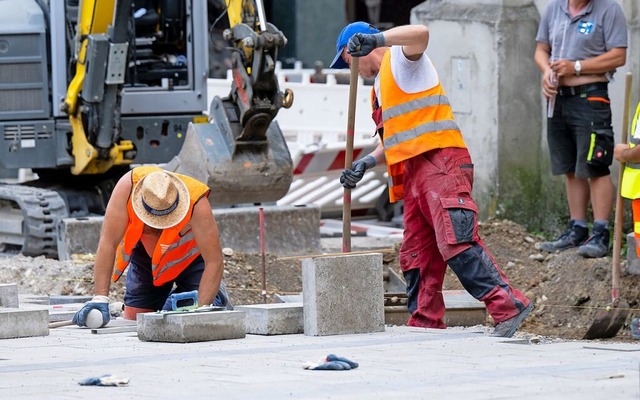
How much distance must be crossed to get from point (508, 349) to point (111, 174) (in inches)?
304

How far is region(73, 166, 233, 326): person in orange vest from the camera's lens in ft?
28.6

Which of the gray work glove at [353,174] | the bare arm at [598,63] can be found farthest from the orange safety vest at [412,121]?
the bare arm at [598,63]

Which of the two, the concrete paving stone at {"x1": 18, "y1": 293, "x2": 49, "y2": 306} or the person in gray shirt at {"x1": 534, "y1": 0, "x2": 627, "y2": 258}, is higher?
the person in gray shirt at {"x1": 534, "y1": 0, "x2": 627, "y2": 258}

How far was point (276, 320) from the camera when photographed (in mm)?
8836

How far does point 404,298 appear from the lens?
10.1m

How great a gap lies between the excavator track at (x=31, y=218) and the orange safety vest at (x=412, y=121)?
5668 mm

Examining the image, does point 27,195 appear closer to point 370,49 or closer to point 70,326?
point 70,326

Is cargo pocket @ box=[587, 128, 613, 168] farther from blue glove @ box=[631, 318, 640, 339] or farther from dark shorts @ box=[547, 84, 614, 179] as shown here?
blue glove @ box=[631, 318, 640, 339]

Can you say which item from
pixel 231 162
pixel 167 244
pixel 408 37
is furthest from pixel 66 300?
pixel 408 37

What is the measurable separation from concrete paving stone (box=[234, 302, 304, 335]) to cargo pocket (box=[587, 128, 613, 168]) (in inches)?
142

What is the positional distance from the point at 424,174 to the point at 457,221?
37 centimetres

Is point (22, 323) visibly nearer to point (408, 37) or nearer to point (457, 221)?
point (457, 221)

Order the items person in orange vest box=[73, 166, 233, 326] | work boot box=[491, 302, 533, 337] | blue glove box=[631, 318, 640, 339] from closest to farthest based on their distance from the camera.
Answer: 1. work boot box=[491, 302, 533, 337]
2. person in orange vest box=[73, 166, 233, 326]
3. blue glove box=[631, 318, 640, 339]

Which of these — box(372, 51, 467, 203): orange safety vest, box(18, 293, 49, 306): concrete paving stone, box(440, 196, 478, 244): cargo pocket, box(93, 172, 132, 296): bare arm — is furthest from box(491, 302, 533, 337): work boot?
box(18, 293, 49, 306): concrete paving stone
